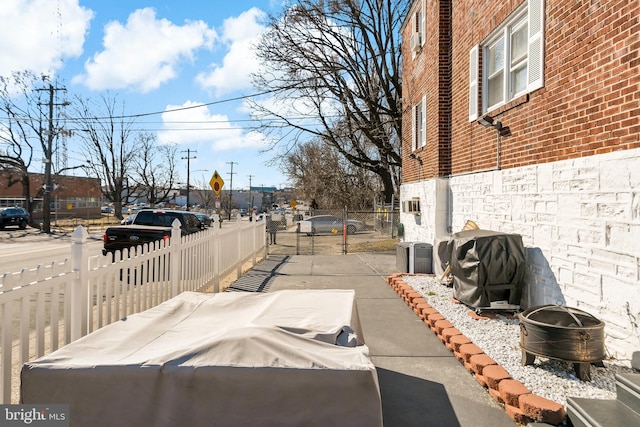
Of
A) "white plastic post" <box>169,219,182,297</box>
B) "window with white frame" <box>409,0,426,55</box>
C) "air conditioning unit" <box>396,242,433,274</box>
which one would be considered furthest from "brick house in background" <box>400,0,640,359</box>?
"white plastic post" <box>169,219,182,297</box>

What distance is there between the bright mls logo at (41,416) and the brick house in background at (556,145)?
15.4 ft

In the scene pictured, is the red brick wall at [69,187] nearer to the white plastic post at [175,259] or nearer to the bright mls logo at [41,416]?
the white plastic post at [175,259]

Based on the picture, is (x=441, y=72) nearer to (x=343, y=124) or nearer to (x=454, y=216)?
(x=454, y=216)

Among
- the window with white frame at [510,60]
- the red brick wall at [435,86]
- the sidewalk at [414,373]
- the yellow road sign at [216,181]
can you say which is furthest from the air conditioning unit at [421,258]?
the yellow road sign at [216,181]

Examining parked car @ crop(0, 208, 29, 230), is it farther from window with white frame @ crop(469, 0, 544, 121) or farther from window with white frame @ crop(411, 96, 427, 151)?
window with white frame @ crop(469, 0, 544, 121)

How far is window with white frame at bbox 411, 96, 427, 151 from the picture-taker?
1209cm

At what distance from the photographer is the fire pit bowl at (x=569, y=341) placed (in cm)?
380

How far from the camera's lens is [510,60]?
7.16m

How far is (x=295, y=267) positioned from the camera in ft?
39.9

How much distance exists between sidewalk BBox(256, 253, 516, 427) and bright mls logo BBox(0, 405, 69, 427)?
2294mm

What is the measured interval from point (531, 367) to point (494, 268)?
1.95 m

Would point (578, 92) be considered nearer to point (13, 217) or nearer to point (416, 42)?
point (416, 42)

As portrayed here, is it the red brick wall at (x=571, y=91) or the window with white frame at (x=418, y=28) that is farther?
the window with white frame at (x=418, y=28)

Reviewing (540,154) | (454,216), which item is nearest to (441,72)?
(454,216)
